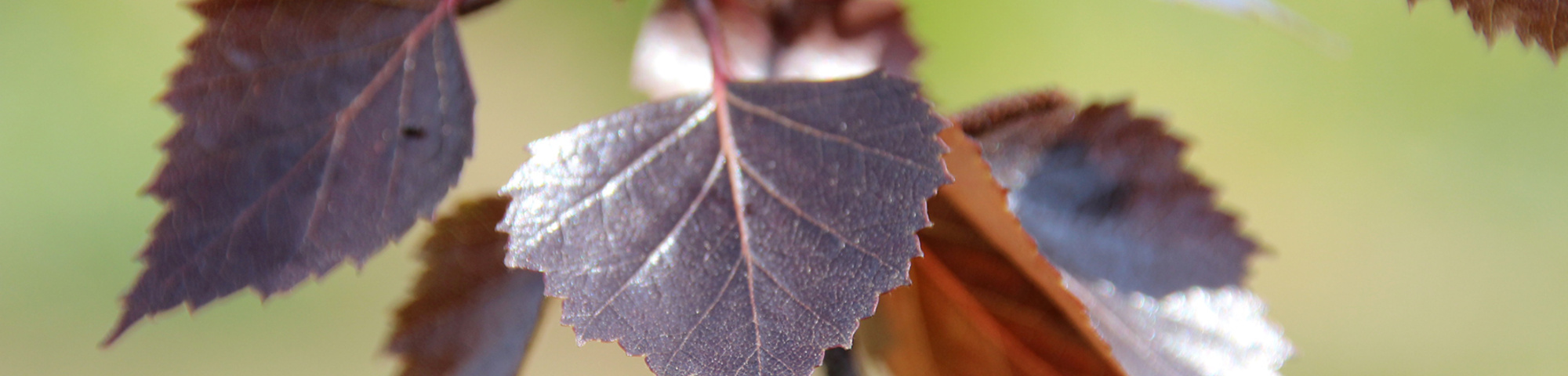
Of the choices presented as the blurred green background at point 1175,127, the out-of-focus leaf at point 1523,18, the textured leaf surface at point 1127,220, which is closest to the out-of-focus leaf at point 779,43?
the textured leaf surface at point 1127,220

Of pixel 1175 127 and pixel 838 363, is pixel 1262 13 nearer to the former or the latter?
pixel 838 363

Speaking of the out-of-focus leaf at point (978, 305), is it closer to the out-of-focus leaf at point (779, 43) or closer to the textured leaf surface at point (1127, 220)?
the textured leaf surface at point (1127, 220)

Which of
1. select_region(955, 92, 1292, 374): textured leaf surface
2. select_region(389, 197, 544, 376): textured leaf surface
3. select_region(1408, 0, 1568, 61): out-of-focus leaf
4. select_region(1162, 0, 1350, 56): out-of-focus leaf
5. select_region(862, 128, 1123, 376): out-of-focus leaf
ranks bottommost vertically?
select_region(389, 197, 544, 376): textured leaf surface

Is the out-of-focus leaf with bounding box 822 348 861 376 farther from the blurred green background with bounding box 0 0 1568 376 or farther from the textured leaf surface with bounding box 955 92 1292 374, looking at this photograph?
the blurred green background with bounding box 0 0 1568 376

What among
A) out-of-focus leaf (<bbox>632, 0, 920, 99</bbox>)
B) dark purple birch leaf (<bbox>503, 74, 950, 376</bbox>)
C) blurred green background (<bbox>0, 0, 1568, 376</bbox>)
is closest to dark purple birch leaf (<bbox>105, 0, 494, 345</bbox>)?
dark purple birch leaf (<bbox>503, 74, 950, 376</bbox>)

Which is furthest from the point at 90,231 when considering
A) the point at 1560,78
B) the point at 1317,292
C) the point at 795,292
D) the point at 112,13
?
the point at 1560,78
